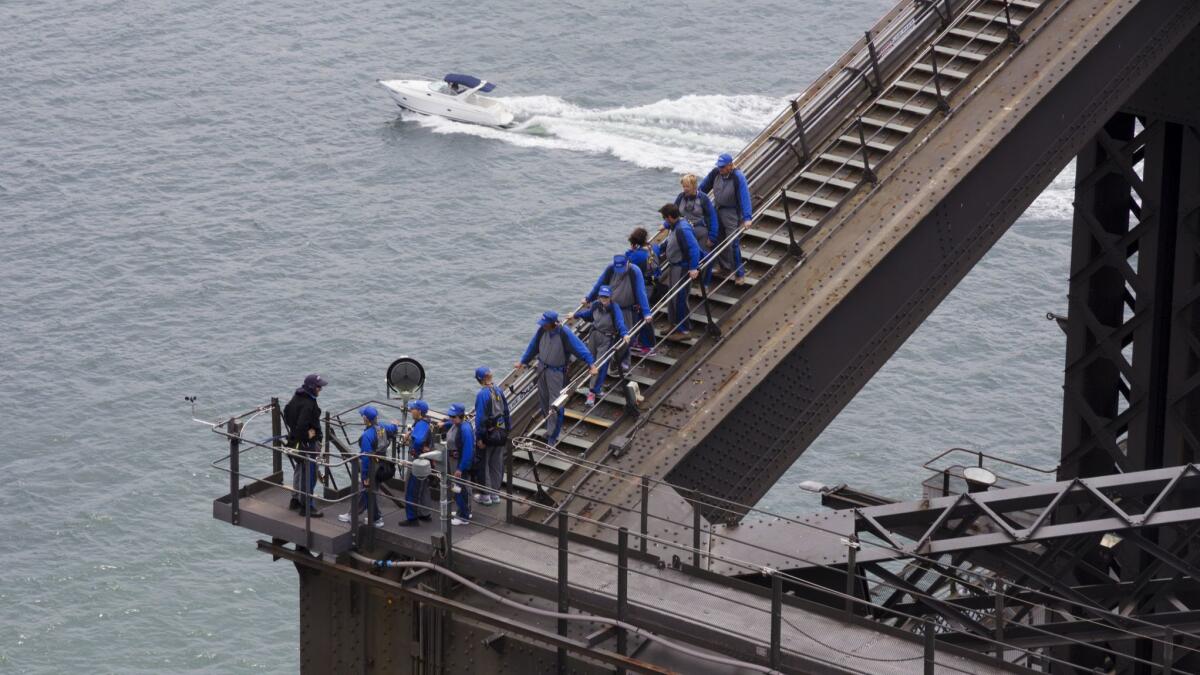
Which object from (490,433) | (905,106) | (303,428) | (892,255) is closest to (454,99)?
(905,106)

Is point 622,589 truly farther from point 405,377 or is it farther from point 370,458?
point 405,377

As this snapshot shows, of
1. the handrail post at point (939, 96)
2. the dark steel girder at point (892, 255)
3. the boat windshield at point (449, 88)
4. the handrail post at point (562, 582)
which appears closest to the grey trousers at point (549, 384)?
the dark steel girder at point (892, 255)

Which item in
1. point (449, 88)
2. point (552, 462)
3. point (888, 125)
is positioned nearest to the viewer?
point (552, 462)

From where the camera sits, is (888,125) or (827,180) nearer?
(827,180)

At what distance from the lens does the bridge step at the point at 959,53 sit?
34.5 m

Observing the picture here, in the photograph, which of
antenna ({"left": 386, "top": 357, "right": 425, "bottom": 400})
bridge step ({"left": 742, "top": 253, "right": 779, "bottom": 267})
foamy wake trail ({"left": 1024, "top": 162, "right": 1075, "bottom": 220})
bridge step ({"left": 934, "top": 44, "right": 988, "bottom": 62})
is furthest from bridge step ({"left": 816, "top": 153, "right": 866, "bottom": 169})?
foamy wake trail ({"left": 1024, "top": 162, "right": 1075, "bottom": 220})

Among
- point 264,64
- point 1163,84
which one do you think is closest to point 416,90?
point 264,64

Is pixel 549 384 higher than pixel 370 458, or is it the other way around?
pixel 549 384

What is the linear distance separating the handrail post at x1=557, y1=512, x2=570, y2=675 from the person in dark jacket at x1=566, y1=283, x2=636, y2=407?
514cm

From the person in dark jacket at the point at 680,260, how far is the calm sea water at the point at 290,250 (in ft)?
101

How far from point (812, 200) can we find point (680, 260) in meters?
2.73

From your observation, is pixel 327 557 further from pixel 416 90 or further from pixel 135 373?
pixel 416 90

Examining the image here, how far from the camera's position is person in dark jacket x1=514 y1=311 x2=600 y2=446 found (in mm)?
29438

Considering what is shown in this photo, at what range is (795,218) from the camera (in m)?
32.6
